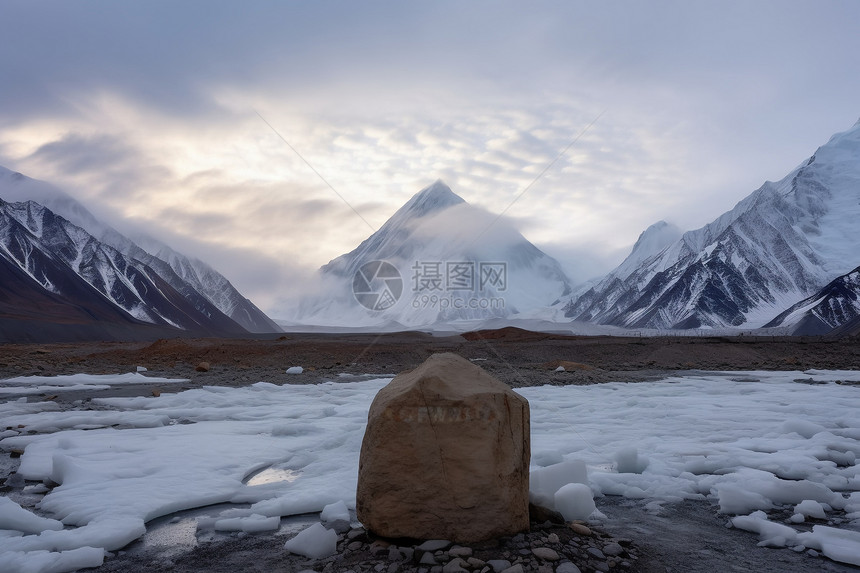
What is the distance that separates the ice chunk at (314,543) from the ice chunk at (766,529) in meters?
3.71

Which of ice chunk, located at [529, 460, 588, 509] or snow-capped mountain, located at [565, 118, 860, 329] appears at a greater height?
snow-capped mountain, located at [565, 118, 860, 329]

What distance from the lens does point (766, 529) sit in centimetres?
531

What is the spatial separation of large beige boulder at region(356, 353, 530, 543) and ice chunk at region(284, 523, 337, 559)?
0.32 m

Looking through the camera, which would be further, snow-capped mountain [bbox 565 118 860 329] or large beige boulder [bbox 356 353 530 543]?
snow-capped mountain [bbox 565 118 860 329]

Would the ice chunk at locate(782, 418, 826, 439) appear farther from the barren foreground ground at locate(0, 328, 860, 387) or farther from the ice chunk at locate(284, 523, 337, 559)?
the ice chunk at locate(284, 523, 337, 559)

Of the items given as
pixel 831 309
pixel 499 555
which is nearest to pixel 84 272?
pixel 499 555

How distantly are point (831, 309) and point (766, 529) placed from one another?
405 feet

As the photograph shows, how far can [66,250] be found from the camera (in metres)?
125

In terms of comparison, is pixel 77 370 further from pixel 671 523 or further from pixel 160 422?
pixel 671 523

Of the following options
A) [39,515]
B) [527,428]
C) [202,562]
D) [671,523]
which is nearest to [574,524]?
[527,428]

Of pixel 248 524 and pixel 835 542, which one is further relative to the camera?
pixel 248 524

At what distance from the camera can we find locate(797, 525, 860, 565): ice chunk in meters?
4.66

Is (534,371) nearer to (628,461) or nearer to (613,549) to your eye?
(628,461)

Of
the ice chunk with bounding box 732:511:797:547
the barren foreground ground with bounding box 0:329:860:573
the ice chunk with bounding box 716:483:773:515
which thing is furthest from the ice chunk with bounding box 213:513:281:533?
the ice chunk with bounding box 716:483:773:515
